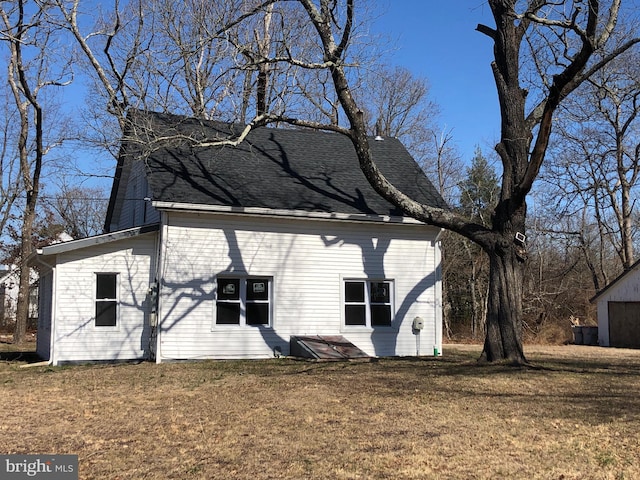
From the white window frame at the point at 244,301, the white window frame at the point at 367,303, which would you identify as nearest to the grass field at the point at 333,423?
the white window frame at the point at 244,301

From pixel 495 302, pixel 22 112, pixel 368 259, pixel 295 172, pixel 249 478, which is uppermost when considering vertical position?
pixel 22 112

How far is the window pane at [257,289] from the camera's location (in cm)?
1592

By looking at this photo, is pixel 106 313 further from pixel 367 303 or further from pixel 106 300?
pixel 367 303

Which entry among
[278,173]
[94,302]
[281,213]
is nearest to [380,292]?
[281,213]

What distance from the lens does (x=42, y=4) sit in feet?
66.5

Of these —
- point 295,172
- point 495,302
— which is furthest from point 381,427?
point 295,172

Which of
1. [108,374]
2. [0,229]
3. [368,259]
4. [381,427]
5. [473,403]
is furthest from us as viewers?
[0,229]

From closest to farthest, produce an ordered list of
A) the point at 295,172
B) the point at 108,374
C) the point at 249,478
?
the point at 249,478 → the point at 108,374 → the point at 295,172

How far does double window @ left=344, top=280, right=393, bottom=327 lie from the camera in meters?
16.7

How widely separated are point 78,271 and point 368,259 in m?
6.97

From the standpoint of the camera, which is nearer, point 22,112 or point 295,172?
point 295,172

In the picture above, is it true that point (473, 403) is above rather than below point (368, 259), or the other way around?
below

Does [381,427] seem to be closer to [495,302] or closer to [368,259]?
[495,302]

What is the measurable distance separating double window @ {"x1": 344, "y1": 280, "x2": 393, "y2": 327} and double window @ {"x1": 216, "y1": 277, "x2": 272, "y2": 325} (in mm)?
2084
